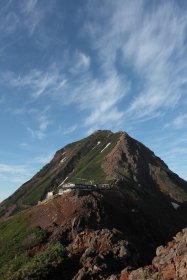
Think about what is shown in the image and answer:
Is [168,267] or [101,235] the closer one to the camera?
[168,267]

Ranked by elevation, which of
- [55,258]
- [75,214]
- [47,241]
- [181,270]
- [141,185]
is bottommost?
[181,270]

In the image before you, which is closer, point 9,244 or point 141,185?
point 9,244

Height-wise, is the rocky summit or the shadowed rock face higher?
the rocky summit

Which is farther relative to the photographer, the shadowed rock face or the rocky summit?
the rocky summit

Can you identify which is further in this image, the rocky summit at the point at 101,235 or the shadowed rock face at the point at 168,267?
the rocky summit at the point at 101,235

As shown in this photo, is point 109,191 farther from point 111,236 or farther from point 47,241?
point 111,236

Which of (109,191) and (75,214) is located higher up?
(109,191)

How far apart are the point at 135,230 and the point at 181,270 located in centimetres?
6816

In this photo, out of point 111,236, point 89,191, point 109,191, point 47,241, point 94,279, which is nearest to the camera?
point 94,279

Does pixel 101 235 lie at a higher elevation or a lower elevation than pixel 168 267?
higher

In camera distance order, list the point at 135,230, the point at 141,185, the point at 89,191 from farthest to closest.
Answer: the point at 141,185, the point at 89,191, the point at 135,230

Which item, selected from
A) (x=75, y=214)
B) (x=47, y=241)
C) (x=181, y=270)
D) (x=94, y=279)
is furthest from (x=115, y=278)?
(x=75, y=214)

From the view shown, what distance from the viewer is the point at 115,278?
5959cm

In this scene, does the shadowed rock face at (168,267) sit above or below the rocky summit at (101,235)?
below
